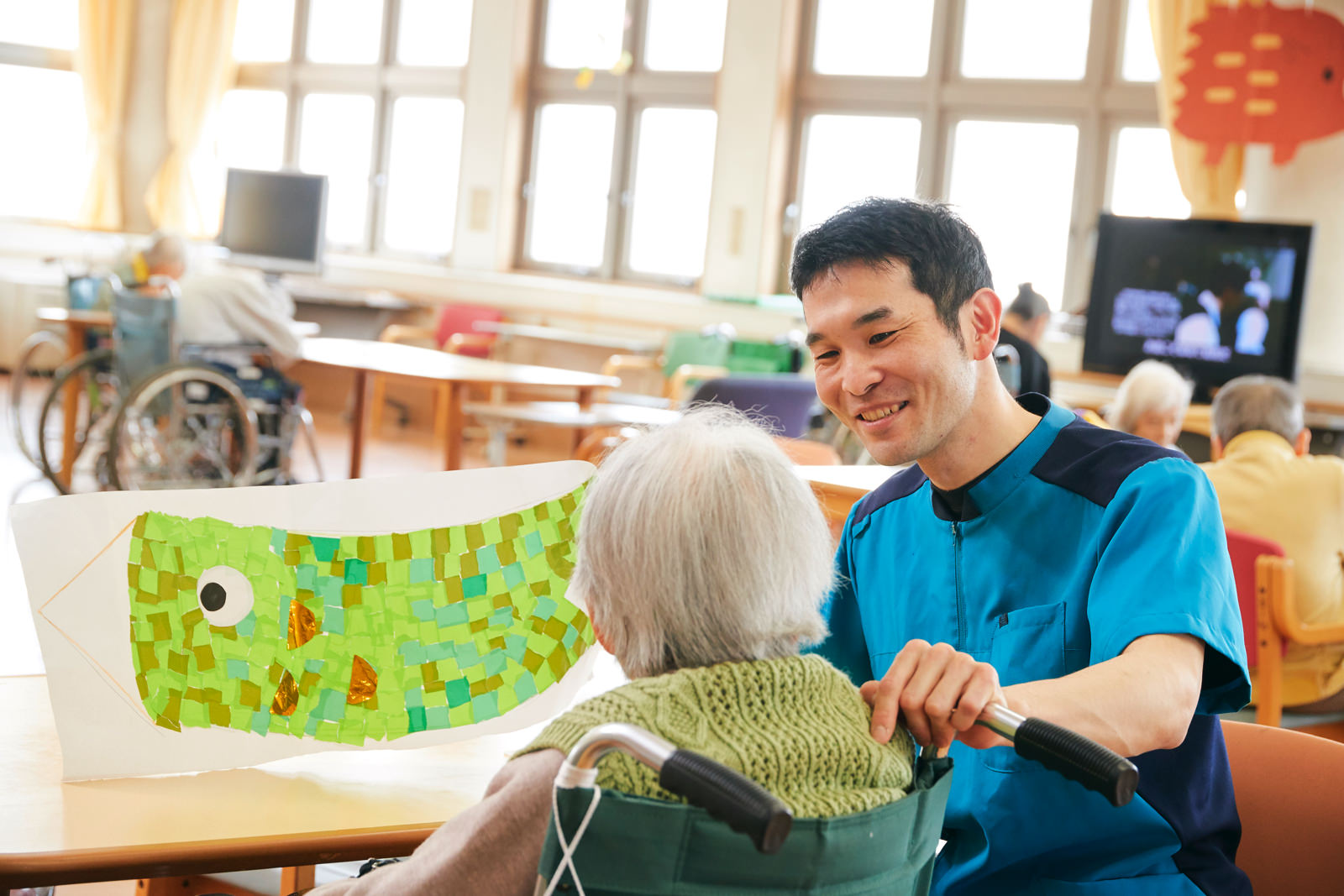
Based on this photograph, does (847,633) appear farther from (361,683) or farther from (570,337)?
(570,337)

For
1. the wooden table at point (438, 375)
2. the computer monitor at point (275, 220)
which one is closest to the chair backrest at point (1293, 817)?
the wooden table at point (438, 375)

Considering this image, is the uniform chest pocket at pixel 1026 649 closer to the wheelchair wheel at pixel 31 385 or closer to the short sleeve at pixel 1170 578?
the short sleeve at pixel 1170 578

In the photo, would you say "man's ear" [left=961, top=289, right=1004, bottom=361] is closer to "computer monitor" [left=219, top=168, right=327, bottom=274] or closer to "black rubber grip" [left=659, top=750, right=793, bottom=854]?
"black rubber grip" [left=659, top=750, right=793, bottom=854]

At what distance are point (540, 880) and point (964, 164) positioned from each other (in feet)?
24.6

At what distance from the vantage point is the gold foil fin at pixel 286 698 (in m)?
1.48

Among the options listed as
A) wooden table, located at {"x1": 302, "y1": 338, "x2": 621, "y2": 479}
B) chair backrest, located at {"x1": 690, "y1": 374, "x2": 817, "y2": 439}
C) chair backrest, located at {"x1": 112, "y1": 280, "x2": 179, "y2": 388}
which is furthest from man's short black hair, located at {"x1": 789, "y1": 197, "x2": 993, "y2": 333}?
chair backrest, located at {"x1": 112, "y1": 280, "x2": 179, "y2": 388}

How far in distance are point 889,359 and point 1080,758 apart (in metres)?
0.56

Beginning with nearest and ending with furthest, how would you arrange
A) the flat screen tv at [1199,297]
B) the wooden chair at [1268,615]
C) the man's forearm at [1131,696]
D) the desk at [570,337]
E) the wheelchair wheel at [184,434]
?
1. the man's forearm at [1131,696]
2. the wooden chair at [1268,615]
3. the wheelchair wheel at [184,434]
4. the flat screen tv at [1199,297]
5. the desk at [570,337]

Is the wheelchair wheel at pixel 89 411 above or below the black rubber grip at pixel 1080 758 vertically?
below

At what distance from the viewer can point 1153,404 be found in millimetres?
3998

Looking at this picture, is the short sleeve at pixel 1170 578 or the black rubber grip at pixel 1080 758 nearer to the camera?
the black rubber grip at pixel 1080 758

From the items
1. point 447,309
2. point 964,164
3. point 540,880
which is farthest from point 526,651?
point 447,309

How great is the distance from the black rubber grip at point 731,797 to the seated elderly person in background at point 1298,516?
9.73ft

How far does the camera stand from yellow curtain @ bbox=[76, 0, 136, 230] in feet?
33.7
